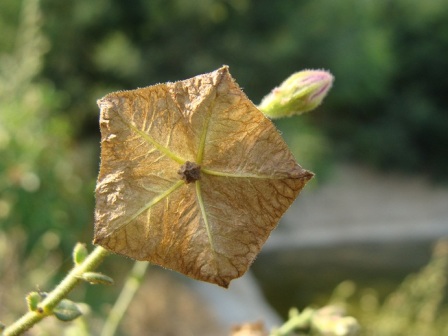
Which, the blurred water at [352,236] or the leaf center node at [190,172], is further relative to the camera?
the blurred water at [352,236]

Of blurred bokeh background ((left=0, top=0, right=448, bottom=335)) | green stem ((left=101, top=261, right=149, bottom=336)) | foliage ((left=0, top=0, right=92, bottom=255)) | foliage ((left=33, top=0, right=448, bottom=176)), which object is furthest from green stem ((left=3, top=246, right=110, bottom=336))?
foliage ((left=33, top=0, right=448, bottom=176))

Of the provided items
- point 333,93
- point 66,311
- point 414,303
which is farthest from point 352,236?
point 66,311

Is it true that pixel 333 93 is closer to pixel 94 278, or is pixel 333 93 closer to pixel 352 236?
pixel 352 236

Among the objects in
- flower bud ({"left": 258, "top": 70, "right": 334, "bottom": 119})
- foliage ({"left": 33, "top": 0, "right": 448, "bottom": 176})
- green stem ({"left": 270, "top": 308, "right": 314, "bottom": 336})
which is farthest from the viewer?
foliage ({"left": 33, "top": 0, "right": 448, "bottom": 176})

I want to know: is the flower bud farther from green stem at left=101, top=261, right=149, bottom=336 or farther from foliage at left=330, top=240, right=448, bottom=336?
foliage at left=330, top=240, right=448, bottom=336

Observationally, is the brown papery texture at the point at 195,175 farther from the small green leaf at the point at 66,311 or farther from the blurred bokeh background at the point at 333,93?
the blurred bokeh background at the point at 333,93

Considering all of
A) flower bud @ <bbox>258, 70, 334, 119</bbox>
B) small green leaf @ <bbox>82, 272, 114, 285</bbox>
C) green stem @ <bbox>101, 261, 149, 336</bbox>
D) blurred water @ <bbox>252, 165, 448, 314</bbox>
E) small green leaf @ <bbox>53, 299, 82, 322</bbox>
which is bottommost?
small green leaf @ <bbox>53, 299, 82, 322</bbox>

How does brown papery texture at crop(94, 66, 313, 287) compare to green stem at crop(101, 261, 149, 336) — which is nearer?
brown papery texture at crop(94, 66, 313, 287)

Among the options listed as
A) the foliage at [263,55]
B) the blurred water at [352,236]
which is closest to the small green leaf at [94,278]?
the blurred water at [352,236]
